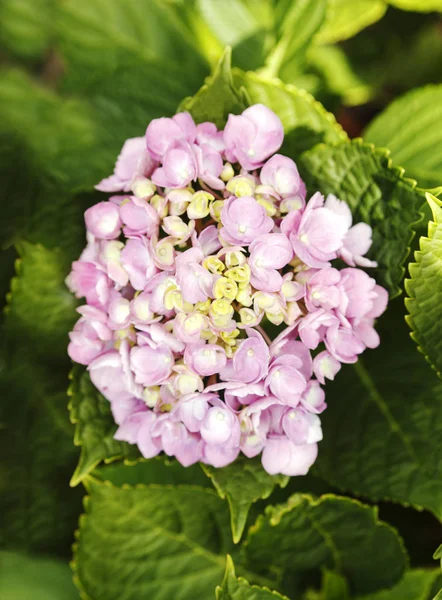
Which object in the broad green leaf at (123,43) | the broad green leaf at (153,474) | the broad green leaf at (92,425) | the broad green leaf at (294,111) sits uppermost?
the broad green leaf at (123,43)

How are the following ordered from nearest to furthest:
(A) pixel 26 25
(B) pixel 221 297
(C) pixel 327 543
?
(B) pixel 221 297 → (C) pixel 327 543 → (A) pixel 26 25

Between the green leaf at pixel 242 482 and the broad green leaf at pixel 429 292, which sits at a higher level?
the broad green leaf at pixel 429 292

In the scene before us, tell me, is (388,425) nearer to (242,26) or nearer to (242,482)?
(242,482)

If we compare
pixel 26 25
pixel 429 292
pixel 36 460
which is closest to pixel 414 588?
pixel 429 292

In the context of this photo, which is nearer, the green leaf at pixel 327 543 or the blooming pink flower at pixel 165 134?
the blooming pink flower at pixel 165 134

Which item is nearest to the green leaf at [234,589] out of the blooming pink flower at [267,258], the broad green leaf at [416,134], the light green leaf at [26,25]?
the blooming pink flower at [267,258]

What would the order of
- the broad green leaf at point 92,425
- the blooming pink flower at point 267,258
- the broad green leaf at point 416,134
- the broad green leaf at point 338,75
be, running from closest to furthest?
1. the blooming pink flower at point 267,258
2. the broad green leaf at point 92,425
3. the broad green leaf at point 416,134
4. the broad green leaf at point 338,75

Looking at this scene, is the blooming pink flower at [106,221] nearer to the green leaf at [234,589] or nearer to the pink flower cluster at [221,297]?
the pink flower cluster at [221,297]
